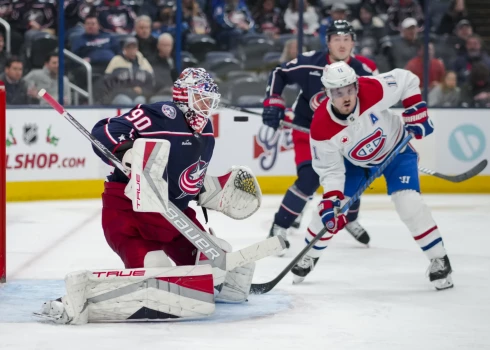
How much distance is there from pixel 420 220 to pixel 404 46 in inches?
154

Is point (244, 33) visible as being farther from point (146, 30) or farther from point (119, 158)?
point (119, 158)

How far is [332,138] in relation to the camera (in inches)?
150

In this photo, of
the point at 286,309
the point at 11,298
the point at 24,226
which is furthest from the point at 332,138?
the point at 24,226

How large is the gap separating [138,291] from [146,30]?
4119mm

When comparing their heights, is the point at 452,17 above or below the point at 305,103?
above

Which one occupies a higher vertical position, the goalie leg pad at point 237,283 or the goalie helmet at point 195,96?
the goalie helmet at point 195,96

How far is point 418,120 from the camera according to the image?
3.94 metres

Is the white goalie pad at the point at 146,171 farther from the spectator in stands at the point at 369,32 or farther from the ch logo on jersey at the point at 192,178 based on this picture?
the spectator in stands at the point at 369,32

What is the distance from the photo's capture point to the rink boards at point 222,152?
664 cm

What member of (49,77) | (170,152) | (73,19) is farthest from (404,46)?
(170,152)

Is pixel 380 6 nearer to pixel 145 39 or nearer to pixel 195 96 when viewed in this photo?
pixel 145 39

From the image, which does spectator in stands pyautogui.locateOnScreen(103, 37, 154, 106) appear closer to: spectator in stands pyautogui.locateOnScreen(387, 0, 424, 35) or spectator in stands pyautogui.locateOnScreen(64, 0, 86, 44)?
spectator in stands pyautogui.locateOnScreen(64, 0, 86, 44)

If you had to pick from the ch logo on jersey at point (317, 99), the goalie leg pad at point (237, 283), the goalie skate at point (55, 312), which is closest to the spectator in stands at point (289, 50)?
the ch logo on jersey at point (317, 99)

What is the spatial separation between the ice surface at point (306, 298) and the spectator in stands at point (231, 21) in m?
1.89
